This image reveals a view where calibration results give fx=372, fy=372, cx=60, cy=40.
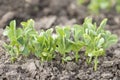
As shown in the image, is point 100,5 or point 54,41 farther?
point 100,5

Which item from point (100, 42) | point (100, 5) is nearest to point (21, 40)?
point (100, 42)

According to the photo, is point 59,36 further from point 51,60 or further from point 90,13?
point 90,13

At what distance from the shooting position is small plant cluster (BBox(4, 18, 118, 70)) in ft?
7.61

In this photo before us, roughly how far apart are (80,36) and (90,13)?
158 cm

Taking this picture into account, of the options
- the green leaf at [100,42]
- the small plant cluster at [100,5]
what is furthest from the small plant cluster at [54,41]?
the small plant cluster at [100,5]

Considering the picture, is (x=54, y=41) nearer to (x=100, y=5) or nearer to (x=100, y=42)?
(x=100, y=42)

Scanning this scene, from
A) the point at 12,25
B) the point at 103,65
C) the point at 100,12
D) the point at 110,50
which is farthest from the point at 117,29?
the point at 12,25

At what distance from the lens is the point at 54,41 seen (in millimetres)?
2346

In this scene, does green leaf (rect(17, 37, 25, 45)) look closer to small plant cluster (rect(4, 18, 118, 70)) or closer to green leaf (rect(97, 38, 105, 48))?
small plant cluster (rect(4, 18, 118, 70))

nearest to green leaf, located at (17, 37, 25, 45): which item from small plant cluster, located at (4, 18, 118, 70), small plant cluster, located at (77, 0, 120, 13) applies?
small plant cluster, located at (4, 18, 118, 70)

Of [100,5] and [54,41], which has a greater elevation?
[100,5]

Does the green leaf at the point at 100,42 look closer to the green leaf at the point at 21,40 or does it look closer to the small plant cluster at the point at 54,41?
the small plant cluster at the point at 54,41

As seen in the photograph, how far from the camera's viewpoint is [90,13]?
13.0ft

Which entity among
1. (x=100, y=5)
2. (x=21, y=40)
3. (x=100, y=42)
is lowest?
(x=100, y=42)
